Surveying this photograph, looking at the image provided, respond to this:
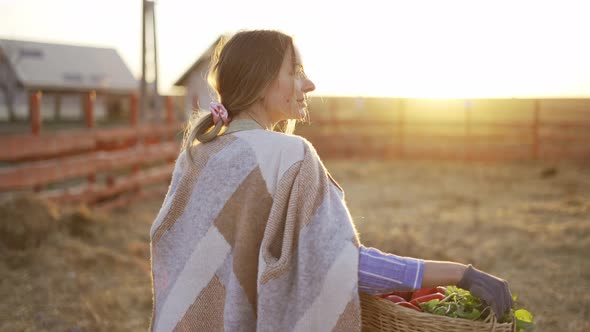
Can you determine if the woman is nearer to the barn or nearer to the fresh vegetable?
the fresh vegetable

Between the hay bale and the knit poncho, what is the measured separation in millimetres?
3533

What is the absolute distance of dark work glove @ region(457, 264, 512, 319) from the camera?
157 cm

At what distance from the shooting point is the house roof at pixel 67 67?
120 feet

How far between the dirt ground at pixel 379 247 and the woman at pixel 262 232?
426 millimetres

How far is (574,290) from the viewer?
13.8 ft

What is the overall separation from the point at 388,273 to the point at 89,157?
6.77 metres

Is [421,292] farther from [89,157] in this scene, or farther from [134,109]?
[134,109]

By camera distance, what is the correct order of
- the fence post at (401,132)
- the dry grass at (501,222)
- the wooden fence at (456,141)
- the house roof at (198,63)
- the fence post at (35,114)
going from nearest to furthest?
1. the dry grass at (501,222)
2. the fence post at (35,114)
3. the wooden fence at (456,141)
4. the fence post at (401,132)
5. the house roof at (198,63)

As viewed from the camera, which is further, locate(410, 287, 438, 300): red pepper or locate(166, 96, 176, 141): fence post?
locate(166, 96, 176, 141): fence post

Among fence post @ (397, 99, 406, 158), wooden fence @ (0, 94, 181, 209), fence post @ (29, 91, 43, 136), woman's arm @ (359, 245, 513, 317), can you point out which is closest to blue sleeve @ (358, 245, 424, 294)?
woman's arm @ (359, 245, 513, 317)

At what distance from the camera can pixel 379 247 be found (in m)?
5.13

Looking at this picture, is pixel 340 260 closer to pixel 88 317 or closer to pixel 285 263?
pixel 285 263

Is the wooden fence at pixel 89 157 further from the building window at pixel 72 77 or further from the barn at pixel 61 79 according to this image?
the building window at pixel 72 77

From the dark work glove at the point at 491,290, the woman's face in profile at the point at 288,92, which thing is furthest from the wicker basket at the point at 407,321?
the woman's face in profile at the point at 288,92
